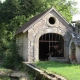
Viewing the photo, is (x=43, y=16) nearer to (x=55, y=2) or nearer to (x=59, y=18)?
(x=59, y=18)

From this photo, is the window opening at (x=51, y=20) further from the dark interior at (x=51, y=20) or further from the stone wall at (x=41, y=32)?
the stone wall at (x=41, y=32)

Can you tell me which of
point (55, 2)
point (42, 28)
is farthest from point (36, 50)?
point (55, 2)

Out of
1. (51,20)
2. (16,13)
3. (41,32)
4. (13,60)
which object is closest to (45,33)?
(41,32)

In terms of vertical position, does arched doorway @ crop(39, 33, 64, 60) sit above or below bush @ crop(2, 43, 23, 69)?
above


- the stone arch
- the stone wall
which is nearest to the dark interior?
the stone wall

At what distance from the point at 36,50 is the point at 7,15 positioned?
1848cm

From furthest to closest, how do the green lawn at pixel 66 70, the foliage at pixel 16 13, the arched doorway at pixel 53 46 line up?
the foliage at pixel 16 13, the arched doorway at pixel 53 46, the green lawn at pixel 66 70

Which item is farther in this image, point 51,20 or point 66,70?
point 51,20

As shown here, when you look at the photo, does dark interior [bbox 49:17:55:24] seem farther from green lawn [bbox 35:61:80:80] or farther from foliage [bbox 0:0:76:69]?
foliage [bbox 0:0:76:69]

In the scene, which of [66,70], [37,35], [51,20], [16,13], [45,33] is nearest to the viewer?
[66,70]

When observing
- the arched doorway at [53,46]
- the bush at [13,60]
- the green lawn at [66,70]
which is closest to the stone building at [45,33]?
the arched doorway at [53,46]

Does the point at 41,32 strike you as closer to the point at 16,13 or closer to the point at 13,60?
the point at 13,60

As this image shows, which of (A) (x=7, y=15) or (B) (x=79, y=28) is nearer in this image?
(B) (x=79, y=28)

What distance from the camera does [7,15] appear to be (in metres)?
43.8
